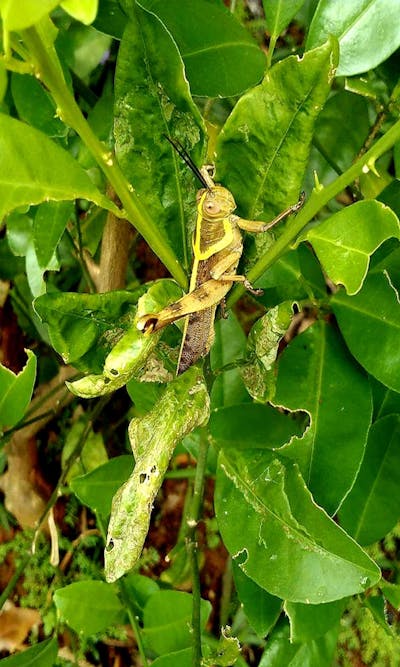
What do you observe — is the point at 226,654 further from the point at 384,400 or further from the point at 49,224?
the point at 49,224

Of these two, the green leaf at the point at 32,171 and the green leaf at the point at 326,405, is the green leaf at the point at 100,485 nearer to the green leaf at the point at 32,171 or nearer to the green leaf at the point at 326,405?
the green leaf at the point at 326,405

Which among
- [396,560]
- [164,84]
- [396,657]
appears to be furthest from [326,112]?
[396,657]

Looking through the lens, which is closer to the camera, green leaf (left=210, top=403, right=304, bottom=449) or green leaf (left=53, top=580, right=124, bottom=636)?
green leaf (left=210, top=403, right=304, bottom=449)

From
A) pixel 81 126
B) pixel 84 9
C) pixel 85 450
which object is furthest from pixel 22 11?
pixel 85 450

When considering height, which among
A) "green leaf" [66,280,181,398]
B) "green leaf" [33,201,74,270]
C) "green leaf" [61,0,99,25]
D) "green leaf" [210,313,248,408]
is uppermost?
"green leaf" [61,0,99,25]

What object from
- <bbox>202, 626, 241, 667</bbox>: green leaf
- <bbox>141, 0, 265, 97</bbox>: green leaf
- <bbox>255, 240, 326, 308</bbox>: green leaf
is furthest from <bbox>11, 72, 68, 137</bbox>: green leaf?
<bbox>202, 626, 241, 667</bbox>: green leaf

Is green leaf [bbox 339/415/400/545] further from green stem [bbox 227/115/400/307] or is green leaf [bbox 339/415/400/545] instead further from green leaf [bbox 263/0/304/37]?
green leaf [bbox 263/0/304/37]
